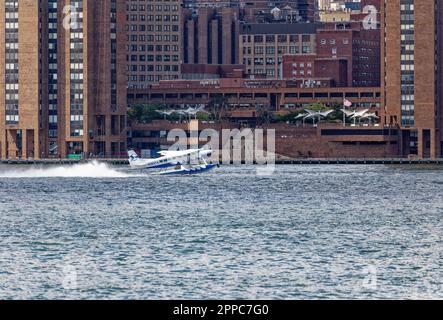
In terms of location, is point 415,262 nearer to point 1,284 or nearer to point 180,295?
point 180,295

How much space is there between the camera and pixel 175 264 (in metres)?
90.6

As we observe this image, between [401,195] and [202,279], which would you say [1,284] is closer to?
[202,279]

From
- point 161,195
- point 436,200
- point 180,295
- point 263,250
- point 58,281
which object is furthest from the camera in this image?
point 161,195

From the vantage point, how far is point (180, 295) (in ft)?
252

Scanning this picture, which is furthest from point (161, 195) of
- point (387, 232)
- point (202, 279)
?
point (202, 279)

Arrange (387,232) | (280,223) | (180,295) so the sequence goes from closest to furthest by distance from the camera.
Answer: (180,295)
(387,232)
(280,223)

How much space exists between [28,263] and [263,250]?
54.8 ft

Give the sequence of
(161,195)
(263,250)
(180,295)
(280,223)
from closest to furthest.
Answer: (180,295), (263,250), (280,223), (161,195)

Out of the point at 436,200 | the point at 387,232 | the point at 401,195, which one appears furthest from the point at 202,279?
the point at 401,195

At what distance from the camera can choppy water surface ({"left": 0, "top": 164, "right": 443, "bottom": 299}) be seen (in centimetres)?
7931

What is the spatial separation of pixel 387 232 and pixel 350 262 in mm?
23249

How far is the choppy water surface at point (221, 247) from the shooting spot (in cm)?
7931

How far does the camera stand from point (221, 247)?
333 feet

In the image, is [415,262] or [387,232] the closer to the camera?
[415,262]
